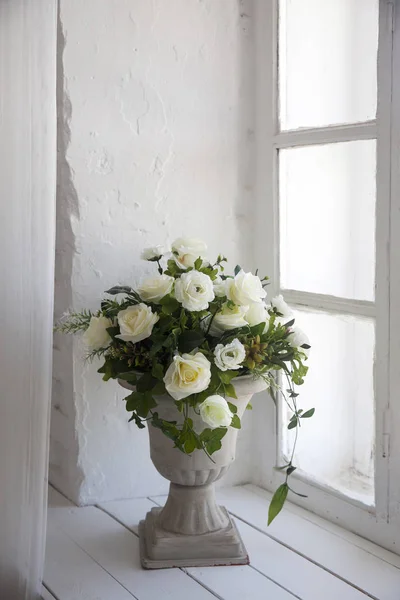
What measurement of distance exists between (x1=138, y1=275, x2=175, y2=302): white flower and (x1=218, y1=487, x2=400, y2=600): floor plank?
671mm

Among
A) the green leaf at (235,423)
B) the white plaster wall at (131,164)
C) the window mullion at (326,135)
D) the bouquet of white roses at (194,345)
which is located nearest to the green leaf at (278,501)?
the bouquet of white roses at (194,345)

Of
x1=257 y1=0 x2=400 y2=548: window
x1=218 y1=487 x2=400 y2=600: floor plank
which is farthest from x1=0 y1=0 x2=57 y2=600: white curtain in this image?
x1=257 y1=0 x2=400 y2=548: window

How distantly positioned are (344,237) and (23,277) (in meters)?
0.79

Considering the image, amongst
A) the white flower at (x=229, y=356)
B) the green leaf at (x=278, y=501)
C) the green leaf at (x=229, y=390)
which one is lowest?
the green leaf at (x=278, y=501)

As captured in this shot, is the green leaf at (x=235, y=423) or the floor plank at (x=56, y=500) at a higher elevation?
the green leaf at (x=235, y=423)

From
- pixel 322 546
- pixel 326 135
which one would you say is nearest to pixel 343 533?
pixel 322 546

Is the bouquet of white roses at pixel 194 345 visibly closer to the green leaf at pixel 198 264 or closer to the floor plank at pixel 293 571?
the green leaf at pixel 198 264

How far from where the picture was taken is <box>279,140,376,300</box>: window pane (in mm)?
1775

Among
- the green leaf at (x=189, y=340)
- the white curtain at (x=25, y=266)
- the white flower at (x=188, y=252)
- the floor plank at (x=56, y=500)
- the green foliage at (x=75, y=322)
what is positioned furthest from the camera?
the floor plank at (x=56, y=500)

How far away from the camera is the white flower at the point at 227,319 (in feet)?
5.10

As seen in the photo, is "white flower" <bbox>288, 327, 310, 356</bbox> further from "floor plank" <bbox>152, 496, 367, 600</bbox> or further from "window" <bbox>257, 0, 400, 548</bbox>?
"floor plank" <bbox>152, 496, 367, 600</bbox>

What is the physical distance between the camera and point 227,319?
5.10 ft

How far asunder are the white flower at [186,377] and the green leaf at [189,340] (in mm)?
45

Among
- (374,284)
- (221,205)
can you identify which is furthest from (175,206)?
(374,284)
